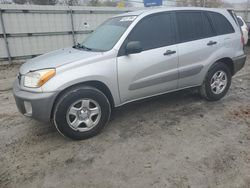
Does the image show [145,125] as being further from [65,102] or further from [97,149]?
[65,102]

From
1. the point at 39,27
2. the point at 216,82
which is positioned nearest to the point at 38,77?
the point at 216,82

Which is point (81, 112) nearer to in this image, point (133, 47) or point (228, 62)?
point (133, 47)

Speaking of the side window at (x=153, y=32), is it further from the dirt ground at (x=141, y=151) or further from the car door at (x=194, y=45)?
the dirt ground at (x=141, y=151)

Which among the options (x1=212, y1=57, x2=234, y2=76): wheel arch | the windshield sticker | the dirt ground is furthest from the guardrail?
(x1=212, y1=57, x2=234, y2=76): wheel arch

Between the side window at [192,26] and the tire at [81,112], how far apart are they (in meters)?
1.88

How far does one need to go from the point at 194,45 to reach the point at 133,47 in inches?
54.6

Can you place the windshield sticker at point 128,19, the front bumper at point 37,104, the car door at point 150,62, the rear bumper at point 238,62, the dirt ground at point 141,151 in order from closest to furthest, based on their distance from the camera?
the dirt ground at point 141,151 < the front bumper at point 37,104 < the car door at point 150,62 < the windshield sticker at point 128,19 < the rear bumper at point 238,62

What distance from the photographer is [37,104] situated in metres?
2.94

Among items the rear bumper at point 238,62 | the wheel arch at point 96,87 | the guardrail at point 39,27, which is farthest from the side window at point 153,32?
the guardrail at point 39,27

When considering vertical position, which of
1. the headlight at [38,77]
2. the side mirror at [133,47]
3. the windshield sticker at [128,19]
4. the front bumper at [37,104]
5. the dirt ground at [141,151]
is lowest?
the dirt ground at [141,151]

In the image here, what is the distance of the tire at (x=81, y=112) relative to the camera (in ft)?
9.97

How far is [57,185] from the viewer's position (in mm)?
2434

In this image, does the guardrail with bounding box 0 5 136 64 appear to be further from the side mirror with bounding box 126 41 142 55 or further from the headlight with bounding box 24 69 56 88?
the side mirror with bounding box 126 41 142 55

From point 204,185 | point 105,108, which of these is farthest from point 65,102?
point 204,185
